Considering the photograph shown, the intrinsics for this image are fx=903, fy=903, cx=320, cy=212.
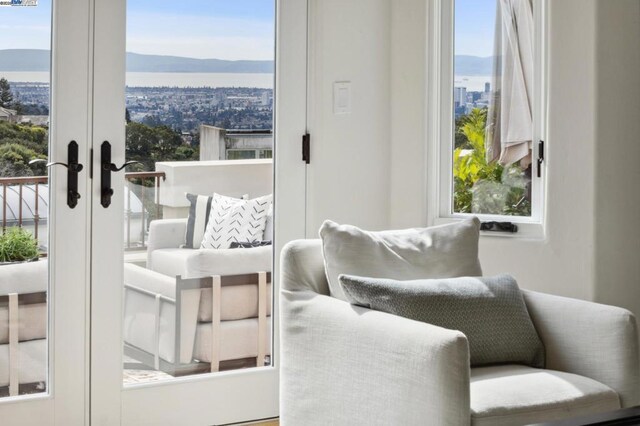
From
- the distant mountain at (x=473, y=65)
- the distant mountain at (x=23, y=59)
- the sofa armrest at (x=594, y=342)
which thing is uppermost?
the distant mountain at (x=473, y=65)

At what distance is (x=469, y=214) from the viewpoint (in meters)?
3.94

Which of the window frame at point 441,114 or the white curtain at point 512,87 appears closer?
the white curtain at point 512,87

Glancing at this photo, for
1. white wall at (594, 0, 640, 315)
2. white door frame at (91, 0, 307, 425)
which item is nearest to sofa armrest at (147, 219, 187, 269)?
white door frame at (91, 0, 307, 425)

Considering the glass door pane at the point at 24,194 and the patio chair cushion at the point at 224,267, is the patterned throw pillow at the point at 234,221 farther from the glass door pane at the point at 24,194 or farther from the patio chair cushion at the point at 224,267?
the glass door pane at the point at 24,194

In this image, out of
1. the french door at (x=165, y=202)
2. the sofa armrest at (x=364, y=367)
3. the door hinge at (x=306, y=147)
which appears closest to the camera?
the sofa armrest at (x=364, y=367)

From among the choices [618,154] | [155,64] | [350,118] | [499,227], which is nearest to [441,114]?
[350,118]

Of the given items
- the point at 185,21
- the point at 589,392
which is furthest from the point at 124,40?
the point at 589,392

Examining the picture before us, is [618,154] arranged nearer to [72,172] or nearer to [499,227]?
[499,227]

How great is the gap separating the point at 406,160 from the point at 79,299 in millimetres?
1521

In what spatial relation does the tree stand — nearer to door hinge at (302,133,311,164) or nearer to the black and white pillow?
the black and white pillow

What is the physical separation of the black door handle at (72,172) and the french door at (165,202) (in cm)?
2

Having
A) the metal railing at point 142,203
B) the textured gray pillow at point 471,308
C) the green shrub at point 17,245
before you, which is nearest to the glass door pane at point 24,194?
the green shrub at point 17,245

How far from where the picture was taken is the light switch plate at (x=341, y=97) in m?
3.89

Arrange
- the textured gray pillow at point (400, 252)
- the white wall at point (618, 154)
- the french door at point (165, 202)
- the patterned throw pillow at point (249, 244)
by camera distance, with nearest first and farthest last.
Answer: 1. the textured gray pillow at point (400, 252)
2. the french door at point (165, 202)
3. the white wall at point (618, 154)
4. the patterned throw pillow at point (249, 244)
